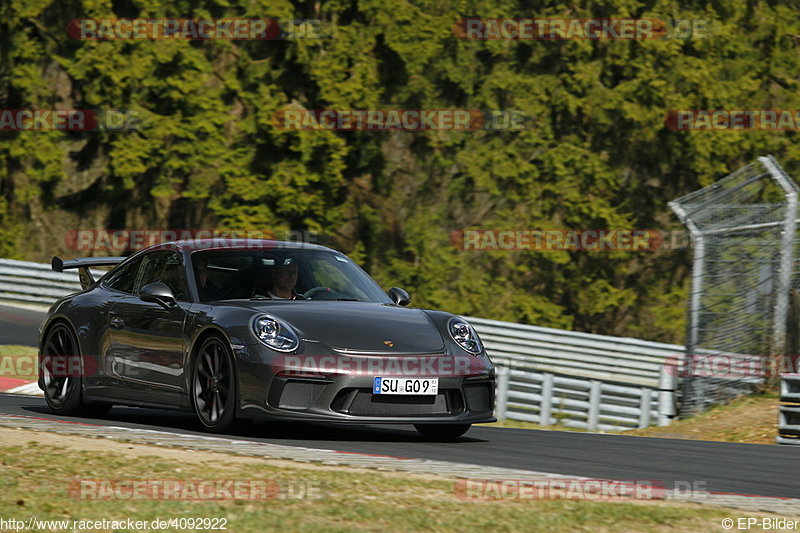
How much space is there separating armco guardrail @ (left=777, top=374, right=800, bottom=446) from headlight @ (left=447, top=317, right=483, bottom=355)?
143 inches

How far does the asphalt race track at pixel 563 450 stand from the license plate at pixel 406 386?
1.19ft

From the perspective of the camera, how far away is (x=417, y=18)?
95.3 feet

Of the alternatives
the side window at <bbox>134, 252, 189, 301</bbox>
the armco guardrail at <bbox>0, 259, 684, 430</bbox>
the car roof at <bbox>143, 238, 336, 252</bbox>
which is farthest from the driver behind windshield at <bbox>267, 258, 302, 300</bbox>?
the armco guardrail at <bbox>0, 259, 684, 430</bbox>

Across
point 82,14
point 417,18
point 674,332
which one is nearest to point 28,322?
point 82,14

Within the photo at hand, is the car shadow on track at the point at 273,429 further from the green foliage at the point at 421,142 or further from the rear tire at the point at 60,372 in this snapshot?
the green foliage at the point at 421,142

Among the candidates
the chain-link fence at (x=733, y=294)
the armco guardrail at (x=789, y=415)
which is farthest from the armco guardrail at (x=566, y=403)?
the armco guardrail at (x=789, y=415)

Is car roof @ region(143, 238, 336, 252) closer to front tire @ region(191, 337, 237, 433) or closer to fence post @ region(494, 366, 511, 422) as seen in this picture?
front tire @ region(191, 337, 237, 433)

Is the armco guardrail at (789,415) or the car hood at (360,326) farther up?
the car hood at (360,326)

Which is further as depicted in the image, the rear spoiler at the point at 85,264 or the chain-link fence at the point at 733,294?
the chain-link fence at the point at 733,294

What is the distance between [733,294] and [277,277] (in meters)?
6.63

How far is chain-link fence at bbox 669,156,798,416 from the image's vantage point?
14242 millimetres

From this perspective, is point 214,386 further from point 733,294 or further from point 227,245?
point 733,294

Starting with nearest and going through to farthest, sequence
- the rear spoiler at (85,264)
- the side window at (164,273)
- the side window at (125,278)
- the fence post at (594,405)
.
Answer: the side window at (164,273) < the side window at (125,278) < the rear spoiler at (85,264) < the fence post at (594,405)

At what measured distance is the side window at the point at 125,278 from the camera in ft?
33.6
